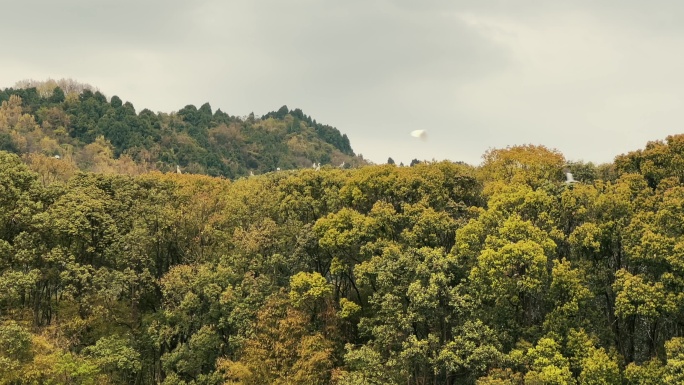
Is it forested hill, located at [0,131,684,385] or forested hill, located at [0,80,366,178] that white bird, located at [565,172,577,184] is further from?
forested hill, located at [0,80,366,178]

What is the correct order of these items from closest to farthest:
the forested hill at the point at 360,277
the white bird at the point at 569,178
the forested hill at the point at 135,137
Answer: the forested hill at the point at 360,277
the white bird at the point at 569,178
the forested hill at the point at 135,137

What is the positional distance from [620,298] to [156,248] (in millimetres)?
20704

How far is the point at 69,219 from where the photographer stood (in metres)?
24.6

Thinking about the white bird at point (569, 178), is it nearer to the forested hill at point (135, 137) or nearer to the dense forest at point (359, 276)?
the dense forest at point (359, 276)

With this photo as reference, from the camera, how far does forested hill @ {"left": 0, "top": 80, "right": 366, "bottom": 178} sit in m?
85.1

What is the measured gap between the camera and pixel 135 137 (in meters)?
99.4

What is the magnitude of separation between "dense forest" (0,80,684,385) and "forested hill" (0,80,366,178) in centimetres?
4327

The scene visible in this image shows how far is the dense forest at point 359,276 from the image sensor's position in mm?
18953

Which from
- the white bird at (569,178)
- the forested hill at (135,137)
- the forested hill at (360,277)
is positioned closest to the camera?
the forested hill at (360,277)

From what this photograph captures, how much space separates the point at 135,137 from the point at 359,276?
86336 millimetres

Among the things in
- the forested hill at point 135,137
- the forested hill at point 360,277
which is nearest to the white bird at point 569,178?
the forested hill at point 360,277

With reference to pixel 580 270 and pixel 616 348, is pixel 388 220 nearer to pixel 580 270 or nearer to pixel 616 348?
pixel 580 270

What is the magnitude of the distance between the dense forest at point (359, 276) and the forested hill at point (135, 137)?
43271 millimetres

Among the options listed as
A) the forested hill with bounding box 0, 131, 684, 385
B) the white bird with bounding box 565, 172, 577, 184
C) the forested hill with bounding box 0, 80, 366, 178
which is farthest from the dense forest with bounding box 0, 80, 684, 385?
the forested hill with bounding box 0, 80, 366, 178
